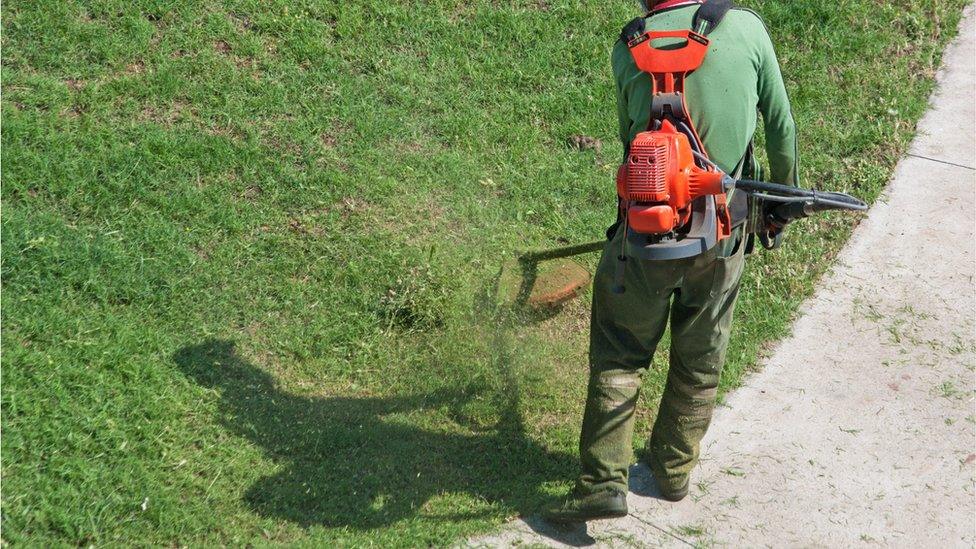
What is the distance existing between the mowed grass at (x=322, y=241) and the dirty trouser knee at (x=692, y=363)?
489 millimetres

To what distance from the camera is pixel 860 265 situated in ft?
18.7

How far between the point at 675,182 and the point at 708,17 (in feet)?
2.03

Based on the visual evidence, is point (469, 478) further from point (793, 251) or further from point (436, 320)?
point (793, 251)

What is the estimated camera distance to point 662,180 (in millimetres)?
3414

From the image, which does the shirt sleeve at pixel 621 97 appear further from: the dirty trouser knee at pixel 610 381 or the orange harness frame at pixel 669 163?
the dirty trouser knee at pixel 610 381

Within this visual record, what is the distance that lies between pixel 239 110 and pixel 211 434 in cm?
219

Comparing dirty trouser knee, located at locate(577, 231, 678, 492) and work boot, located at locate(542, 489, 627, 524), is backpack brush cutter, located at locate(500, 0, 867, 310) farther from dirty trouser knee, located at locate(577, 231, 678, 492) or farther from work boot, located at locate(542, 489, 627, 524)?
work boot, located at locate(542, 489, 627, 524)

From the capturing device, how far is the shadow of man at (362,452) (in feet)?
13.8

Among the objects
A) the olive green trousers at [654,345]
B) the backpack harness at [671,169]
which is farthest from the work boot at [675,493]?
the backpack harness at [671,169]

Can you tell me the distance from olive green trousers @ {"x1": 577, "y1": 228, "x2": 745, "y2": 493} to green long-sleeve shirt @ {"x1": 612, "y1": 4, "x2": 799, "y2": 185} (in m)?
0.39

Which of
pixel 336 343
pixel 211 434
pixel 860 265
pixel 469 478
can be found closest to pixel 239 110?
pixel 336 343

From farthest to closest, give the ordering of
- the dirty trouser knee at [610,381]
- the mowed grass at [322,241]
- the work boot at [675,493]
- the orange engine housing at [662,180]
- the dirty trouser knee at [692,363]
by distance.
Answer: the work boot at [675,493] → the mowed grass at [322,241] → the dirty trouser knee at [610,381] → the dirty trouser knee at [692,363] → the orange engine housing at [662,180]

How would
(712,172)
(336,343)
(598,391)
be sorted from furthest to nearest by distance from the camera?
1. (336,343)
2. (598,391)
3. (712,172)

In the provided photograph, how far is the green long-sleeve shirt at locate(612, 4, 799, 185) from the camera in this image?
362cm
